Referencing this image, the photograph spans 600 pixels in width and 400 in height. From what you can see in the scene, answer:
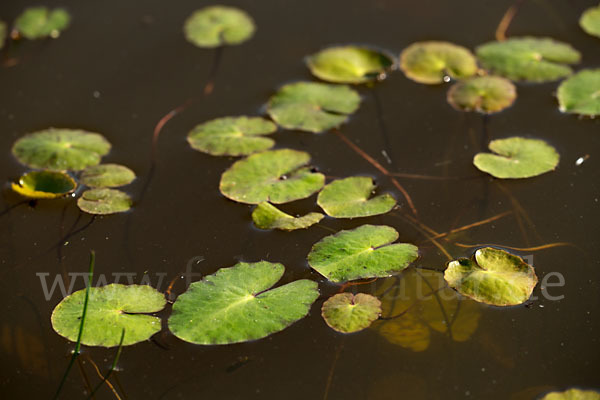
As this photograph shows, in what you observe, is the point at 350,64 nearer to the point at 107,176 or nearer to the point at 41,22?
the point at 107,176

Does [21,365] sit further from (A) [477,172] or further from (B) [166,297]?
(A) [477,172]

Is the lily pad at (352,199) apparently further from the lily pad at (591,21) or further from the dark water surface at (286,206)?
the lily pad at (591,21)

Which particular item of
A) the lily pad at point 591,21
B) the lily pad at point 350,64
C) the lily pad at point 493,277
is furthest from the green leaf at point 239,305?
the lily pad at point 591,21

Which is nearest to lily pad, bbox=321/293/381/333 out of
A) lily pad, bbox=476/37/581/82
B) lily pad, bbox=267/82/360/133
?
lily pad, bbox=267/82/360/133

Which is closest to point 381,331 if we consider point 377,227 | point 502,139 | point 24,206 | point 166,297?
point 377,227

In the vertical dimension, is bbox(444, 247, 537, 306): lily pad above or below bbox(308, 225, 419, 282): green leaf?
below

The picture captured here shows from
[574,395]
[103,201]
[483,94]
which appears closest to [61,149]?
[103,201]

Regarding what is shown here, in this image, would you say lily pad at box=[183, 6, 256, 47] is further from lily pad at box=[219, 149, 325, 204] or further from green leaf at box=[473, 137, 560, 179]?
green leaf at box=[473, 137, 560, 179]
